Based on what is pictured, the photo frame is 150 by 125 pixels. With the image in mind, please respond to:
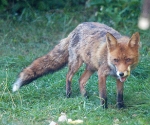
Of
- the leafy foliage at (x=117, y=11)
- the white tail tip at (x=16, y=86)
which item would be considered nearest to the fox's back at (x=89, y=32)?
the white tail tip at (x=16, y=86)

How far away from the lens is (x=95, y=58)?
6609 millimetres

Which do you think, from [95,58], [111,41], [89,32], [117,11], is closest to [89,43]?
[89,32]

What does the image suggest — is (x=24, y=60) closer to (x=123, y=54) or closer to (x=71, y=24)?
(x=71, y=24)

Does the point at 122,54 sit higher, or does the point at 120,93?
the point at 122,54

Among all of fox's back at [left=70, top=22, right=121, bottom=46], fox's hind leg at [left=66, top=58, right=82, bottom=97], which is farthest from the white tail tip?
fox's back at [left=70, top=22, right=121, bottom=46]

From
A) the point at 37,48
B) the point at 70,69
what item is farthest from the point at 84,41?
the point at 37,48

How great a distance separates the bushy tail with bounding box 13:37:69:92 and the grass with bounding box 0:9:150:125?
21 cm

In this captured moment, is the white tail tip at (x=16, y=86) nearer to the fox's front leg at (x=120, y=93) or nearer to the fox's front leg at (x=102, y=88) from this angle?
the fox's front leg at (x=102, y=88)

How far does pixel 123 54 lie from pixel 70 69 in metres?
1.29

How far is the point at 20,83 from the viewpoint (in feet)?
22.1

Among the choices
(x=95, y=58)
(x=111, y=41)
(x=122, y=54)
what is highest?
(x=111, y=41)

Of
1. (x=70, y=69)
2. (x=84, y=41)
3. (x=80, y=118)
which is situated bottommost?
(x=80, y=118)

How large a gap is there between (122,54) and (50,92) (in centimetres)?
150

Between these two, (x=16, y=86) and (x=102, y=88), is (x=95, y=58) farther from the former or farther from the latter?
(x=16, y=86)
